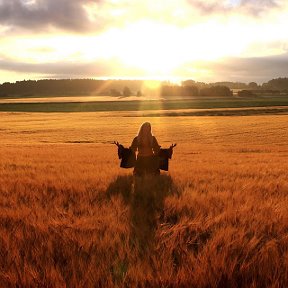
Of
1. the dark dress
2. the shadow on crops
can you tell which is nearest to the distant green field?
the dark dress

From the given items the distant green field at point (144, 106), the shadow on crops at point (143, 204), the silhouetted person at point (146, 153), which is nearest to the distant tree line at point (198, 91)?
the distant green field at point (144, 106)

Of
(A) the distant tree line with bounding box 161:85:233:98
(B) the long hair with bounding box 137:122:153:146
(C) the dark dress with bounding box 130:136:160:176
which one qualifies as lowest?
(C) the dark dress with bounding box 130:136:160:176

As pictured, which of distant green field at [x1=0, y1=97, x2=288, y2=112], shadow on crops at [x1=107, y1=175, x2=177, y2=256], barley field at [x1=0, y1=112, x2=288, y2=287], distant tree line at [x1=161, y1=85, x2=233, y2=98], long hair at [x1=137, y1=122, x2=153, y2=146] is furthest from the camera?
distant tree line at [x1=161, y1=85, x2=233, y2=98]

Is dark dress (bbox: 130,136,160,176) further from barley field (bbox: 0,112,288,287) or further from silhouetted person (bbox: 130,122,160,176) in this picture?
barley field (bbox: 0,112,288,287)

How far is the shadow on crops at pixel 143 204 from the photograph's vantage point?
3.03 m

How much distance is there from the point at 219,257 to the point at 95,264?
2.60 feet

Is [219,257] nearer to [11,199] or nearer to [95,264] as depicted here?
[95,264]

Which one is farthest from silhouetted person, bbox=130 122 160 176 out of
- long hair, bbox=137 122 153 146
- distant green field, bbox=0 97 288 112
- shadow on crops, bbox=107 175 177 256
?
distant green field, bbox=0 97 288 112

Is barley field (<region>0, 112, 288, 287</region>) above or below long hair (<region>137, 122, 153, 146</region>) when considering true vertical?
below

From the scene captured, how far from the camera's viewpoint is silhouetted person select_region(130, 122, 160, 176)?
7927 millimetres

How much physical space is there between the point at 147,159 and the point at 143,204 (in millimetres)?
3576

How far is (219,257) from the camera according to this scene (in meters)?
2.48

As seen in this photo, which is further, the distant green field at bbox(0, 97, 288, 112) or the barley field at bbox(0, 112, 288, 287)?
the distant green field at bbox(0, 97, 288, 112)

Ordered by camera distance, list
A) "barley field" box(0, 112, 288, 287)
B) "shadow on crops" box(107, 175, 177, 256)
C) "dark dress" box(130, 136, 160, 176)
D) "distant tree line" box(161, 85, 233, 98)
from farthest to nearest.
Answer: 1. "distant tree line" box(161, 85, 233, 98)
2. "dark dress" box(130, 136, 160, 176)
3. "shadow on crops" box(107, 175, 177, 256)
4. "barley field" box(0, 112, 288, 287)
